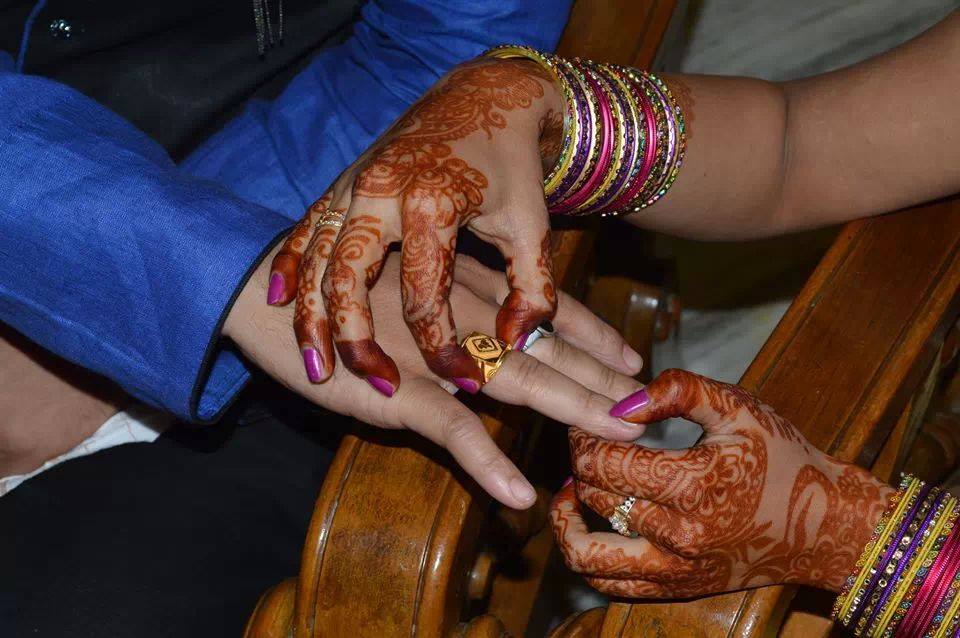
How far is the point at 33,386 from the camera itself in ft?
3.20

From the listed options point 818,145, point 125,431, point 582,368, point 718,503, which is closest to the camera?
point 718,503

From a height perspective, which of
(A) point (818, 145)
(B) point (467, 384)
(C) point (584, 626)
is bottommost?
(C) point (584, 626)

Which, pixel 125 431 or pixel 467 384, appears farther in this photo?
pixel 125 431

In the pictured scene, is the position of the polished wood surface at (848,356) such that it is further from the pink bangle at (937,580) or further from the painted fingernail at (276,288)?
the painted fingernail at (276,288)

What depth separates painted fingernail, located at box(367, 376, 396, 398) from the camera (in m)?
0.68

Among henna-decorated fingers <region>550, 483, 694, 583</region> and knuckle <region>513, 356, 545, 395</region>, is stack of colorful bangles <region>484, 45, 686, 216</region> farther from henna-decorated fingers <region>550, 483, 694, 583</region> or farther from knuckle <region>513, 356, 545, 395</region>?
henna-decorated fingers <region>550, 483, 694, 583</region>

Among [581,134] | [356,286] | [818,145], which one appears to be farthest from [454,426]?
[818,145]

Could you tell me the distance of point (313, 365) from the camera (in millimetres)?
697

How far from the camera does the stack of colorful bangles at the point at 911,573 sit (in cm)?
64

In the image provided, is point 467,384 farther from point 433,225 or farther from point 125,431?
point 125,431

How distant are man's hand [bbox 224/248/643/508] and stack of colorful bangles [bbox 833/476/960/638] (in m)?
0.18

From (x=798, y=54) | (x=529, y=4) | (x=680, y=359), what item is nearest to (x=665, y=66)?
(x=529, y=4)

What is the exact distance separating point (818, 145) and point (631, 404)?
340mm

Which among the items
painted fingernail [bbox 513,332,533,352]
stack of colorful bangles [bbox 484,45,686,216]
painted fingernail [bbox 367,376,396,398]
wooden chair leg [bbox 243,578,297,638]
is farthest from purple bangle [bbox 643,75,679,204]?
wooden chair leg [bbox 243,578,297,638]
